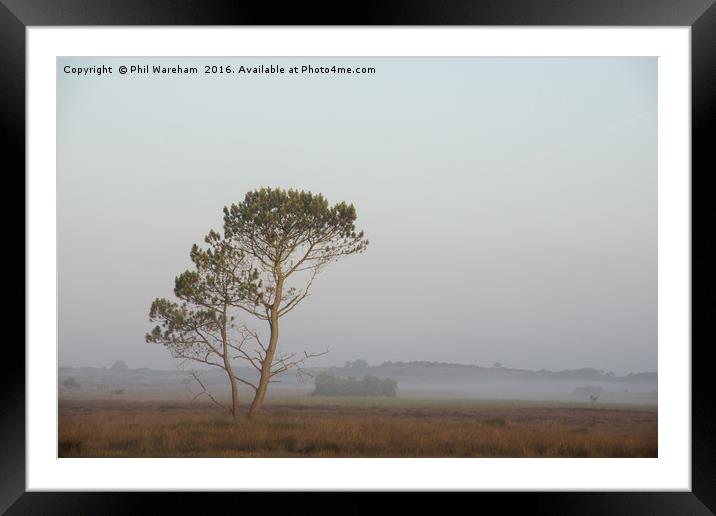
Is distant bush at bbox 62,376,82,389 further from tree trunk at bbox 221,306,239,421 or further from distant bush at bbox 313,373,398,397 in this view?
distant bush at bbox 313,373,398,397

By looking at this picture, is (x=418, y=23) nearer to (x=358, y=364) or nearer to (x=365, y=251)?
(x=365, y=251)

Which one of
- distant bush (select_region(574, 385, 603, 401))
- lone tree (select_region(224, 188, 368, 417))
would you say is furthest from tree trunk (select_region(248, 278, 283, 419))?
distant bush (select_region(574, 385, 603, 401))

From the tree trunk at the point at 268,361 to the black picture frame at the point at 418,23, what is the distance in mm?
1200

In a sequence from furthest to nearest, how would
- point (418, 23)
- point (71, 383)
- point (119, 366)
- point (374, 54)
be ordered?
point (119, 366) < point (71, 383) < point (374, 54) < point (418, 23)

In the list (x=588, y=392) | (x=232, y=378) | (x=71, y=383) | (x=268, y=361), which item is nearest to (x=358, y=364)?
(x=268, y=361)

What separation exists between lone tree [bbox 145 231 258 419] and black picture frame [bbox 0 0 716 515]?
131 cm

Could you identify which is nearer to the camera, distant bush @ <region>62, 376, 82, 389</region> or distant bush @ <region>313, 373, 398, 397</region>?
distant bush @ <region>62, 376, 82, 389</region>

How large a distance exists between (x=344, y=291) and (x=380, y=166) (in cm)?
105

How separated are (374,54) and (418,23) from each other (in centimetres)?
48

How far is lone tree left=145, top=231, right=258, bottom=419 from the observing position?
605 cm

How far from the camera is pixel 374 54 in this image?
5207mm

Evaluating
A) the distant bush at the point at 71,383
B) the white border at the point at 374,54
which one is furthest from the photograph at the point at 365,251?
the white border at the point at 374,54

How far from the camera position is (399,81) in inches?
237

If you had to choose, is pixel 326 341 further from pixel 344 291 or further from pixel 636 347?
pixel 636 347
